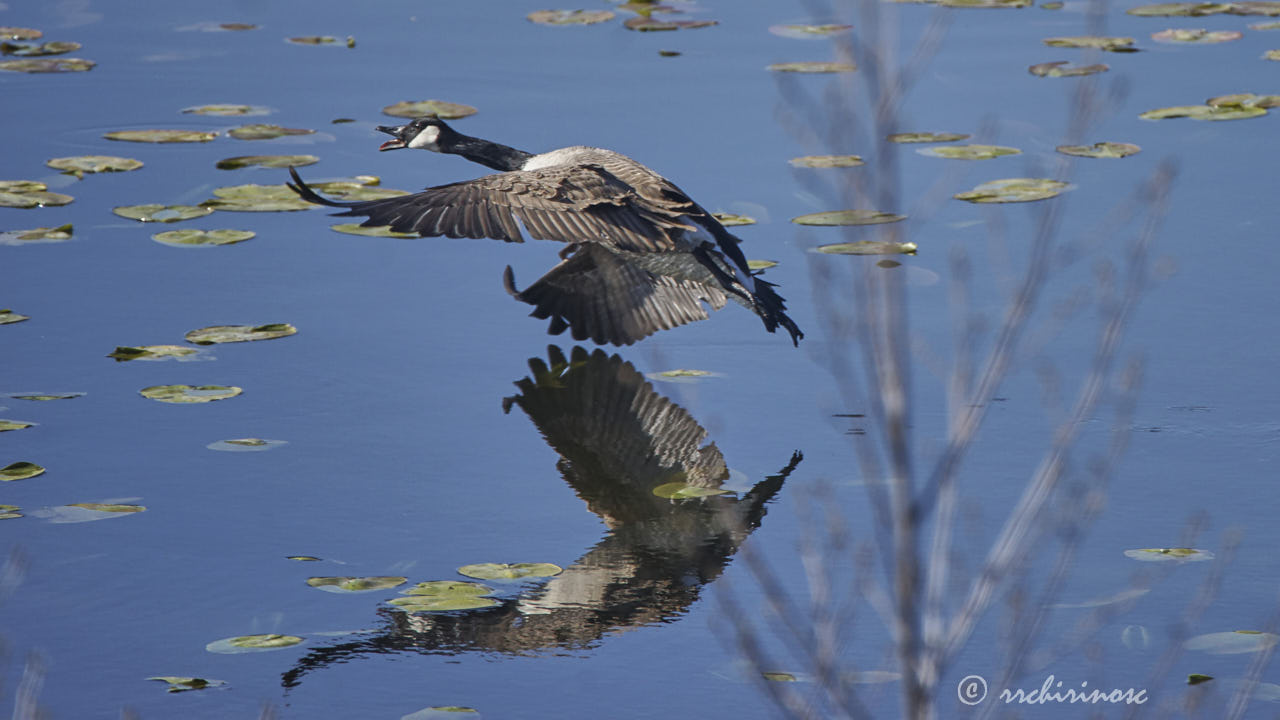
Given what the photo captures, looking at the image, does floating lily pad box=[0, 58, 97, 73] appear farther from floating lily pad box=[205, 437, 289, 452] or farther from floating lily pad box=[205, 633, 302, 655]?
floating lily pad box=[205, 633, 302, 655]

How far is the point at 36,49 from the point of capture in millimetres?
10391

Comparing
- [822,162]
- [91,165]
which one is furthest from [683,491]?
[91,165]

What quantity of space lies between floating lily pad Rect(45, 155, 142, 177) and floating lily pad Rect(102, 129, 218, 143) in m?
0.33

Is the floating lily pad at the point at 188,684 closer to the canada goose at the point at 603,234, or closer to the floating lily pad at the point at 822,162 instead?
the canada goose at the point at 603,234

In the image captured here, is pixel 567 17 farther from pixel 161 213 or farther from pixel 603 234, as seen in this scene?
pixel 603 234

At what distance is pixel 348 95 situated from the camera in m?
9.57

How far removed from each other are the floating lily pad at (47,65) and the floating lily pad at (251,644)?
23.2ft

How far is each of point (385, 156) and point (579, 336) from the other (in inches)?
107

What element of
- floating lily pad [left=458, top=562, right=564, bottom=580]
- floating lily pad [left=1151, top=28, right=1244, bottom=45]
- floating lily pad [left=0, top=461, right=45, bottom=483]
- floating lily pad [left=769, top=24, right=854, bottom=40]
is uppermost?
floating lily pad [left=1151, top=28, right=1244, bottom=45]

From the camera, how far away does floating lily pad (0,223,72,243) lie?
710 cm

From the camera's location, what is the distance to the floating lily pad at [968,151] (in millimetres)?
8094

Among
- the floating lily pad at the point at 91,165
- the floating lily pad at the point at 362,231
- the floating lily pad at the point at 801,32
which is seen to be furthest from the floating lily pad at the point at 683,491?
the floating lily pad at the point at 801,32

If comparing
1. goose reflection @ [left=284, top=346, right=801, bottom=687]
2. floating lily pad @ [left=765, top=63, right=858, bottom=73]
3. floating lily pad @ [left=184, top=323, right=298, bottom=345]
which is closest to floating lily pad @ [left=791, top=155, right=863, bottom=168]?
floating lily pad @ [left=765, top=63, right=858, bottom=73]

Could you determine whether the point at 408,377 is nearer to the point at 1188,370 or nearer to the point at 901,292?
the point at 1188,370
